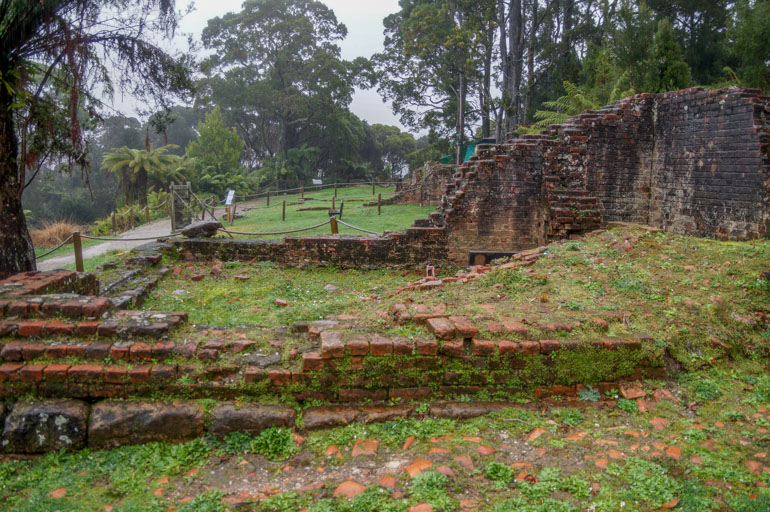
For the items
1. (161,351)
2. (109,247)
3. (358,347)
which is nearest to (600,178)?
(358,347)

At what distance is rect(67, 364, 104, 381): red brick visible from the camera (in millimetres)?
3265

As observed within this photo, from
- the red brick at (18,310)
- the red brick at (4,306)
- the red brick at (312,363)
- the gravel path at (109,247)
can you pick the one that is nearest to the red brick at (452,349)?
the red brick at (312,363)

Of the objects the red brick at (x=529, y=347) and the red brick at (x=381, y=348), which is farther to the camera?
the red brick at (x=529, y=347)

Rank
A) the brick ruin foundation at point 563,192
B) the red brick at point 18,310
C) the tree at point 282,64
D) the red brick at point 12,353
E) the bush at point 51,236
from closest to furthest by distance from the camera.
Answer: the red brick at point 12,353 < the red brick at point 18,310 < the brick ruin foundation at point 563,192 < the bush at point 51,236 < the tree at point 282,64

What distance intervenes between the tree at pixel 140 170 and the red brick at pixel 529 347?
26.2m

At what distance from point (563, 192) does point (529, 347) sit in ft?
17.8

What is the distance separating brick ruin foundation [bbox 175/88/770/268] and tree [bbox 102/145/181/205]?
63.4 feet

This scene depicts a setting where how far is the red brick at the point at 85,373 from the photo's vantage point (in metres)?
3.26

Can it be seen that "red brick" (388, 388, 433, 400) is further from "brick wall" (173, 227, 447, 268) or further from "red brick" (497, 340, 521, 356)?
"brick wall" (173, 227, 447, 268)

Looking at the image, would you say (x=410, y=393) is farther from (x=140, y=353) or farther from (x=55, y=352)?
(x=55, y=352)

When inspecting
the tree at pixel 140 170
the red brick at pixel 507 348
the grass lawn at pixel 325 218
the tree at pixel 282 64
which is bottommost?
the red brick at pixel 507 348

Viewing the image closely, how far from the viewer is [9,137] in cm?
558

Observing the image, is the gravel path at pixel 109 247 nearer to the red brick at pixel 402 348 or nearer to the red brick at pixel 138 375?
the red brick at pixel 138 375

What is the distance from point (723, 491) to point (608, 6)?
2229cm
